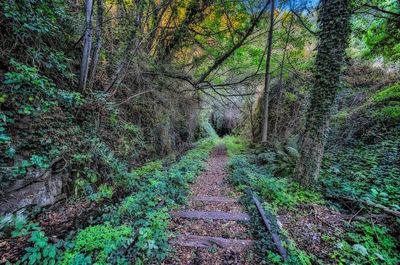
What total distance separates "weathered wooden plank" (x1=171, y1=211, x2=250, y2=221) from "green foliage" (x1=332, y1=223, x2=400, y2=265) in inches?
59.7

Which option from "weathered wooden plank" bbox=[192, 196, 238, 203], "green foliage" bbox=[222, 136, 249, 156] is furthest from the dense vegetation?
"green foliage" bbox=[222, 136, 249, 156]

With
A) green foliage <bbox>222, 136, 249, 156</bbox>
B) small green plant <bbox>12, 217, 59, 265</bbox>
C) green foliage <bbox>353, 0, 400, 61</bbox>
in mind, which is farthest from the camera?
green foliage <bbox>222, 136, 249, 156</bbox>

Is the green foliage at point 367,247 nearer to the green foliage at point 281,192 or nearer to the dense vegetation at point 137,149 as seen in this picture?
the dense vegetation at point 137,149

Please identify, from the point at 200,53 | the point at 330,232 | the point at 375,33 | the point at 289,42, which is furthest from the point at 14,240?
the point at 289,42

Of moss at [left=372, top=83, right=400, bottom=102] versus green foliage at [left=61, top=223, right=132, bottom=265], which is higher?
moss at [left=372, top=83, right=400, bottom=102]

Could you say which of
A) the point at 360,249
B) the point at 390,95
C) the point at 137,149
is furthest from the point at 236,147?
the point at 360,249

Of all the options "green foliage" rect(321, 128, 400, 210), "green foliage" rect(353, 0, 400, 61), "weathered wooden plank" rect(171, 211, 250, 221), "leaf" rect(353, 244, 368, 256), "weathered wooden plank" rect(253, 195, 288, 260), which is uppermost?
"green foliage" rect(353, 0, 400, 61)

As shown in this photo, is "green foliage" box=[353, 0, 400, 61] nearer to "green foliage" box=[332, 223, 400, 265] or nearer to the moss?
the moss

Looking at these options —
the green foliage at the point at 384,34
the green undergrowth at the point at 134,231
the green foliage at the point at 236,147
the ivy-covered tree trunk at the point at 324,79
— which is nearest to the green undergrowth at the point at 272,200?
the ivy-covered tree trunk at the point at 324,79

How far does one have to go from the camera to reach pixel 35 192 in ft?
10.8

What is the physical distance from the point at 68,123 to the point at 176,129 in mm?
8083

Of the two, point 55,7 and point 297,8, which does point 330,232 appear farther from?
point 297,8

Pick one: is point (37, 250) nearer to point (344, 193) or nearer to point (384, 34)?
point (344, 193)

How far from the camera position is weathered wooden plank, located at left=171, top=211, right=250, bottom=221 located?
12.2 feet
